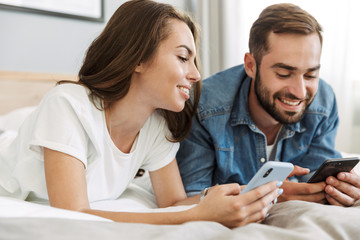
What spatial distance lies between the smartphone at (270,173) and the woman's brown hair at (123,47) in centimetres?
48

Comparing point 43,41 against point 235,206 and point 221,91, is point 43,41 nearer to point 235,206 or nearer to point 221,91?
point 221,91

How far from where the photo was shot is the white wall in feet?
6.98

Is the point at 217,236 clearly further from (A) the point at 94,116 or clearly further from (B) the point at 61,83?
(B) the point at 61,83

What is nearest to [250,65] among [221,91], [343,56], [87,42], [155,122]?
[221,91]

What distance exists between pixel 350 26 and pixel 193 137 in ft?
4.43

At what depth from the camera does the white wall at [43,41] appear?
213cm

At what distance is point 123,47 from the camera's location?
1143mm

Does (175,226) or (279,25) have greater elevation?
(279,25)

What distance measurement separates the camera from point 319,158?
4.66ft

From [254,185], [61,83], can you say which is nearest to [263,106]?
[254,185]

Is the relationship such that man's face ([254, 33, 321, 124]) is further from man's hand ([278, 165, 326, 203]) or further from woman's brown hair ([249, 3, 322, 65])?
man's hand ([278, 165, 326, 203])

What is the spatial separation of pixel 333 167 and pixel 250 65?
54 cm

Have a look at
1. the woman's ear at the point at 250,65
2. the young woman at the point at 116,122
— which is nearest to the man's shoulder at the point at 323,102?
the woman's ear at the point at 250,65

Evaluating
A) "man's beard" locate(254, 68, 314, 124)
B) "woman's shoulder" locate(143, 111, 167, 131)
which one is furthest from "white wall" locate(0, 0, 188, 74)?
"man's beard" locate(254, 68, 314, 124)
